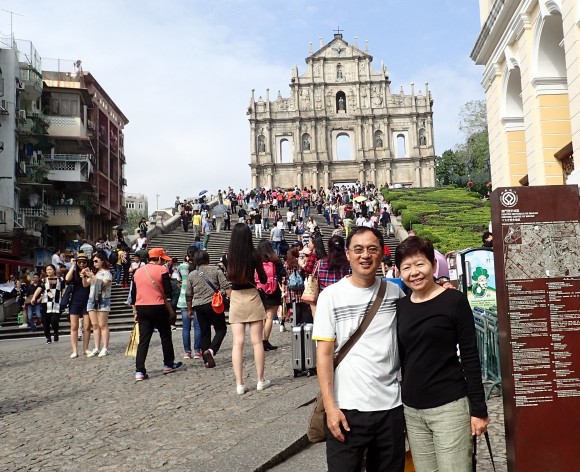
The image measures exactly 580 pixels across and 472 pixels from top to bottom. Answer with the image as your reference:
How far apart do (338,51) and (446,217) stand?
129 ft

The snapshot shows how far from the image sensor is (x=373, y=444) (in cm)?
295

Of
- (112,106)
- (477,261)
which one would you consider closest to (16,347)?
(477,261)

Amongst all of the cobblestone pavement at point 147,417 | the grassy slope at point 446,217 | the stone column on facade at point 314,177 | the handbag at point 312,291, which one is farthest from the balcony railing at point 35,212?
the stone column on facade at point 314,177

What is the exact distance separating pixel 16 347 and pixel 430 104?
2190 inches

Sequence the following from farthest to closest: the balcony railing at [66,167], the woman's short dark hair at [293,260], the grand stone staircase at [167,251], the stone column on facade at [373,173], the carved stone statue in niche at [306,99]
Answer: the carved stone statue in niche at [306,99], the stone column on facade at [373,173], the balcony railing at [66,167], the grand stone staircase at [167,251], the woman's short dark hair at [293,260]

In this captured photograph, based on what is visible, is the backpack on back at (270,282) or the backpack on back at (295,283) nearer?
the backpack on back at (270,282)

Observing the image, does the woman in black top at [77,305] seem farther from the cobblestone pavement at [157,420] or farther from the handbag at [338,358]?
the handbag at [338,358]

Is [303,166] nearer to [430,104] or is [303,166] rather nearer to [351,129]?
[351,129]

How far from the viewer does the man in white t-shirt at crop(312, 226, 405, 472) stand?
289 centimetres

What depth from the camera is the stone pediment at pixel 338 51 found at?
6328 cm

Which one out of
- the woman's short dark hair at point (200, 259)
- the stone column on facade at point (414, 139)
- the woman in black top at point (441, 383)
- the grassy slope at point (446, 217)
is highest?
the stone column on facade at point (414, 139)

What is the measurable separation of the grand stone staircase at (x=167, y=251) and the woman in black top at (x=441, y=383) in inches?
499

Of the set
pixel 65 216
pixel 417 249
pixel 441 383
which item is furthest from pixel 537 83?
pixel 65 216

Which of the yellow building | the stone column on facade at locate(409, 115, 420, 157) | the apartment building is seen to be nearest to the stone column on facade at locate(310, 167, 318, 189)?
the stone column on facade at locate(409, 115, 420, 157)
